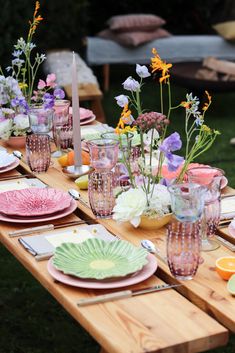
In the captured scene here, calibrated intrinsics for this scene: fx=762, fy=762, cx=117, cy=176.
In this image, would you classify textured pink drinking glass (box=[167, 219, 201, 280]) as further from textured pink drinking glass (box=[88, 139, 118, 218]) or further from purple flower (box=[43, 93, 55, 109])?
purple flower (box=[43, 93, 55, 109])

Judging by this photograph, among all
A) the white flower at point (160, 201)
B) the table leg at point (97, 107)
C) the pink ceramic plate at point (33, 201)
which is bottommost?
the table leg at point (97, 107)

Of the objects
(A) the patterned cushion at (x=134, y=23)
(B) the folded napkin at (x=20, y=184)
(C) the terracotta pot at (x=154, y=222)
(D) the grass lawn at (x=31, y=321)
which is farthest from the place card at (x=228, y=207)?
(A) the patterned cushion at (x=134, y=23)

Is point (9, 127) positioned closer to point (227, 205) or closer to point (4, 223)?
point (4, 223)

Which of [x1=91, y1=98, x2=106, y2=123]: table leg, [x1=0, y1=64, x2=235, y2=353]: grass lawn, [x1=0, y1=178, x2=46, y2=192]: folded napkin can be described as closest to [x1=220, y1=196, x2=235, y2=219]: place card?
[x1=0, y1=178, x2=46, y2=192]: folded napkin

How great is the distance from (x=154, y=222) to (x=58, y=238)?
298 millimetres

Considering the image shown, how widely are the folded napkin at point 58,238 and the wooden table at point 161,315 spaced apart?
43 millimetres

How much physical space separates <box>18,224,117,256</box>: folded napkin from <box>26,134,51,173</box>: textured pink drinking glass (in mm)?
641

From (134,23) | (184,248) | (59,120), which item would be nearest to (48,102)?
(59,120)

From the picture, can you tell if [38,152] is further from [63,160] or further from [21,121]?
[21,121]

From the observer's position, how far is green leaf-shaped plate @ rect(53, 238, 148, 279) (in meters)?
1.96

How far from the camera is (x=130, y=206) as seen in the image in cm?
226

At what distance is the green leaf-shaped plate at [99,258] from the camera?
6.43 feet

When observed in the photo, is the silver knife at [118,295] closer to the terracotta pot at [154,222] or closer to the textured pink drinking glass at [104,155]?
the terracotta pot at [154,222]

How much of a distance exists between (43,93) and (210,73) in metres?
3.89
